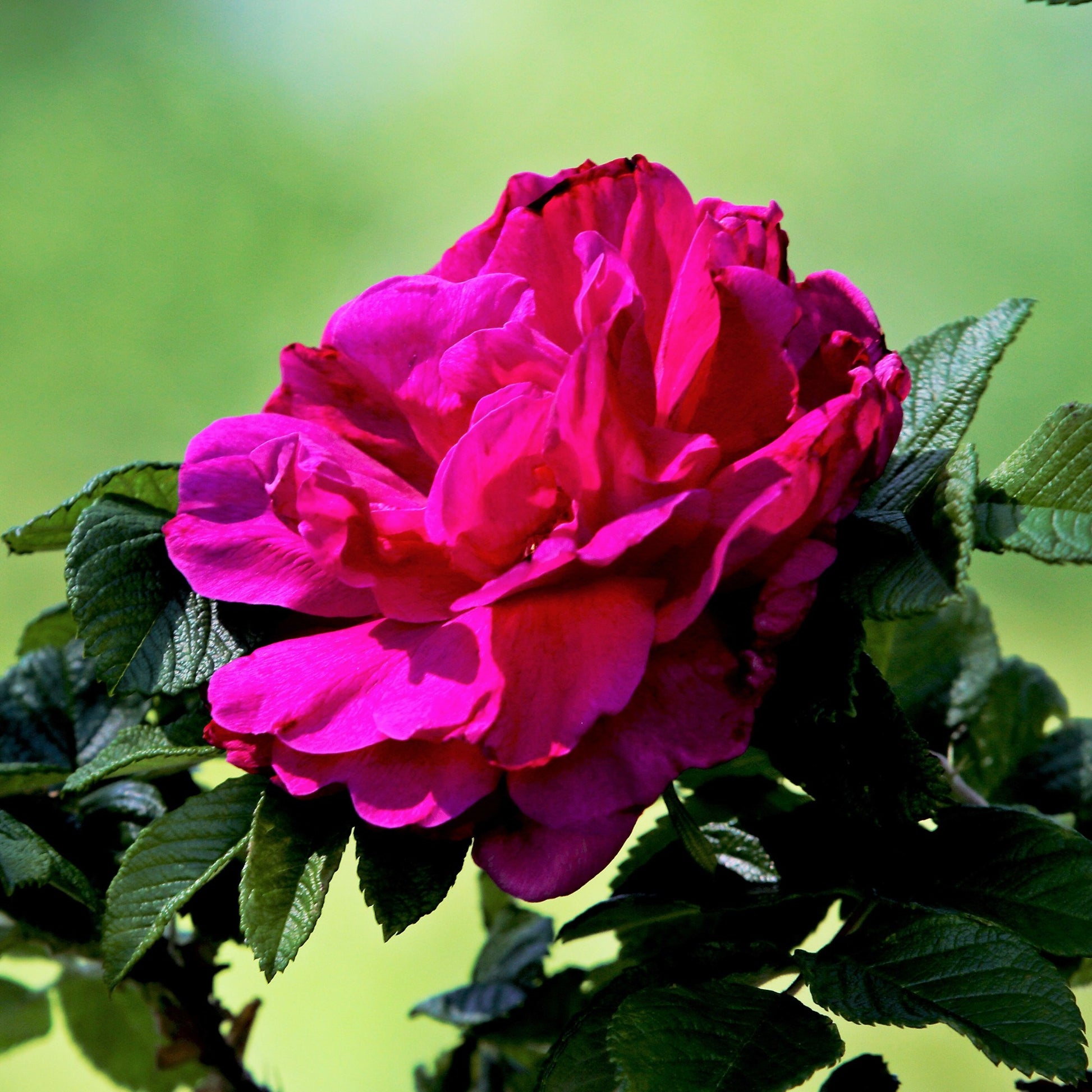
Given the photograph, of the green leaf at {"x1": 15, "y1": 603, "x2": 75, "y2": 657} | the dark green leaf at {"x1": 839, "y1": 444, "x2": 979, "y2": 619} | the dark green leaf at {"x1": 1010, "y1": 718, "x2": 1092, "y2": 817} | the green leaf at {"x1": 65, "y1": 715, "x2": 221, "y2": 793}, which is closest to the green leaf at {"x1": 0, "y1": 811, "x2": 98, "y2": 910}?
the green leaf at {"x1": 65, "y1": 715, "x2": 221, "y2": 793}

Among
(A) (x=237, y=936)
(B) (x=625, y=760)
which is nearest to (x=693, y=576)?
(B) (x=625, y=760)

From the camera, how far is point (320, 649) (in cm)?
27

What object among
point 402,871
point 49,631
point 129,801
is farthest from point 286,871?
point 49,631

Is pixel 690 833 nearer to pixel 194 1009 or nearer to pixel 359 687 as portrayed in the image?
pixel 359 687

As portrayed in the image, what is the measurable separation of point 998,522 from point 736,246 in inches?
3.5

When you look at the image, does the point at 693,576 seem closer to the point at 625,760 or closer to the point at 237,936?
the point at 625,760

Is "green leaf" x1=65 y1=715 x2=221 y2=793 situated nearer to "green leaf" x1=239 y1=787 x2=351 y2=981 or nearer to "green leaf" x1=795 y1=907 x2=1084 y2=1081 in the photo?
"green leaf" x1=239 y1=787 x2=351 y2=981

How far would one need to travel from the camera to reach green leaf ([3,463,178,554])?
0.33m

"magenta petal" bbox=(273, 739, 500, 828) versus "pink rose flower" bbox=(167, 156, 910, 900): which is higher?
"pink rose flower" bbox=(167, 156, 910, 900)

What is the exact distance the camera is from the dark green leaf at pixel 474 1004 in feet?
1.49

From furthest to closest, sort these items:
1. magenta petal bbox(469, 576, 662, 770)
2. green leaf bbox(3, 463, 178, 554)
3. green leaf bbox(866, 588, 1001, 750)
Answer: green leaf bbox(866, 588, 1001, 750) < green leaf bbox(3, 463, 178, 554) < magenta petal bbox(469, 576, 662, 770)

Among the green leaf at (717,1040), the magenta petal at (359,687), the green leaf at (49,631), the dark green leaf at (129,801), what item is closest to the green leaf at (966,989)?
the green leaf at (717,1040)

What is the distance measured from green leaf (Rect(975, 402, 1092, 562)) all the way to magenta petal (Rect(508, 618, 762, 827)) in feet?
0.22

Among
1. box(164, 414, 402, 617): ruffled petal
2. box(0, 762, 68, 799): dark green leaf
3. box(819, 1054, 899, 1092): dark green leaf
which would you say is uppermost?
box(164, 414, 402, 617): ruffled petal
